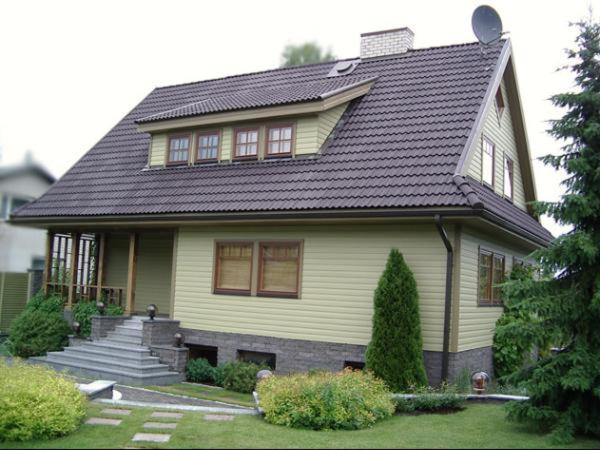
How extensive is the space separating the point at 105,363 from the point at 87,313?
8.34 feet

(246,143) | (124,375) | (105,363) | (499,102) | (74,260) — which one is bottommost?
(124,375)

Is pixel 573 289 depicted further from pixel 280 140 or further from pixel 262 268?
pixel 280 140

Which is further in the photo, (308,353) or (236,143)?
(236,143)

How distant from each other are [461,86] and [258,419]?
9.09m

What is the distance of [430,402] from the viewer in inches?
389

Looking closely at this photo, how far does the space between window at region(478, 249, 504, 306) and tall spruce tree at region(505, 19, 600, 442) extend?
442 centimetres

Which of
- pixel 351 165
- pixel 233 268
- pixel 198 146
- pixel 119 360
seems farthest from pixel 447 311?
pixel 198 146

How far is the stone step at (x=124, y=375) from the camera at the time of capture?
12885 millimetres

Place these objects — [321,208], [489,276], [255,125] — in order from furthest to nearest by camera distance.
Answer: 1. [255,125]
2. [489,276]
3. [321,208]

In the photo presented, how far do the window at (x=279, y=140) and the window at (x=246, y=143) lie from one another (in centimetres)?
40

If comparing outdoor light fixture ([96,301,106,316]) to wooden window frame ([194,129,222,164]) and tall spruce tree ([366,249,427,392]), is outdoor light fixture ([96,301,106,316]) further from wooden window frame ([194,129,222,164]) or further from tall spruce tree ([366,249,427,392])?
tall spruce tree ([366,249,427,392])

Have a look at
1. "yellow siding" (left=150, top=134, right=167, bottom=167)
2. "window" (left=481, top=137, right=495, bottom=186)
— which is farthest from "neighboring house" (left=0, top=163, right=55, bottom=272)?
"yellow siding" (left=150, top=134, right=167, bottom=167)

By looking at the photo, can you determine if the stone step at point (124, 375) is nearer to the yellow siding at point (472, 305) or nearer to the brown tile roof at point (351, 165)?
the brown tile roof at point (351, 165)

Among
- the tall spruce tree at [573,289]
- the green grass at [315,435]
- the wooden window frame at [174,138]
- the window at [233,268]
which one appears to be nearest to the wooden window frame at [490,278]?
the tall spruce tree at [573,289]
